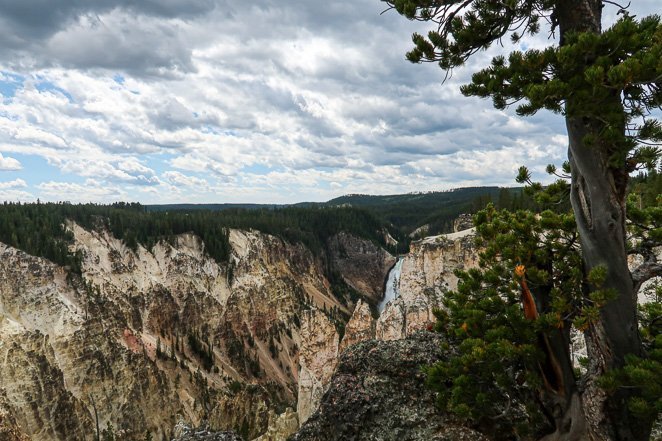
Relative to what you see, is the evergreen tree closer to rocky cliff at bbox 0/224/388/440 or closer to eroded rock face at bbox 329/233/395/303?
rocky cliff at bbox 0/224/388/440

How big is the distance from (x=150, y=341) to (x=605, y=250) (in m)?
58.9

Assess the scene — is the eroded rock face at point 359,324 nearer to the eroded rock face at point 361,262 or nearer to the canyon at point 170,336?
the canyon at point 170,336

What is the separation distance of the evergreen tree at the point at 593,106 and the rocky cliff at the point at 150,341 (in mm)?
27422

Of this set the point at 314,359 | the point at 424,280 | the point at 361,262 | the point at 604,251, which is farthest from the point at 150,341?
the point at 361,262

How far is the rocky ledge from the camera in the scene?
25.1 feet

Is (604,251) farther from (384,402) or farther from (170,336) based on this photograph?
(170,336)

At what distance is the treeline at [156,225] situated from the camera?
57156mm

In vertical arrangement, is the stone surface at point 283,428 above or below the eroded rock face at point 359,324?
below

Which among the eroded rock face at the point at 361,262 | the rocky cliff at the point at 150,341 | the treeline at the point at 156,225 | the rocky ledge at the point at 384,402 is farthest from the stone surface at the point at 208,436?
the eroded rock face at the point at 361,262

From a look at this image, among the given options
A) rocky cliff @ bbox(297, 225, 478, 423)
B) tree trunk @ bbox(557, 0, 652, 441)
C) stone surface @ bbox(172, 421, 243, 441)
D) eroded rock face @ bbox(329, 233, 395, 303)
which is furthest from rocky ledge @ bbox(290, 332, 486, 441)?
eroded rock face @ bbox(329, 233, 395, 303)

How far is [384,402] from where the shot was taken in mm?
8133

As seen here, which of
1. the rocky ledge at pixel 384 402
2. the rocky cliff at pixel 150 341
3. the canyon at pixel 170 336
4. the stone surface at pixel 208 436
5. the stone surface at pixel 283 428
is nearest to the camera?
the rocky ledge at pixel 384 402

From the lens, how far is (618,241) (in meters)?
6.21

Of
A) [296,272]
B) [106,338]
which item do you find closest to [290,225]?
[296,272]
